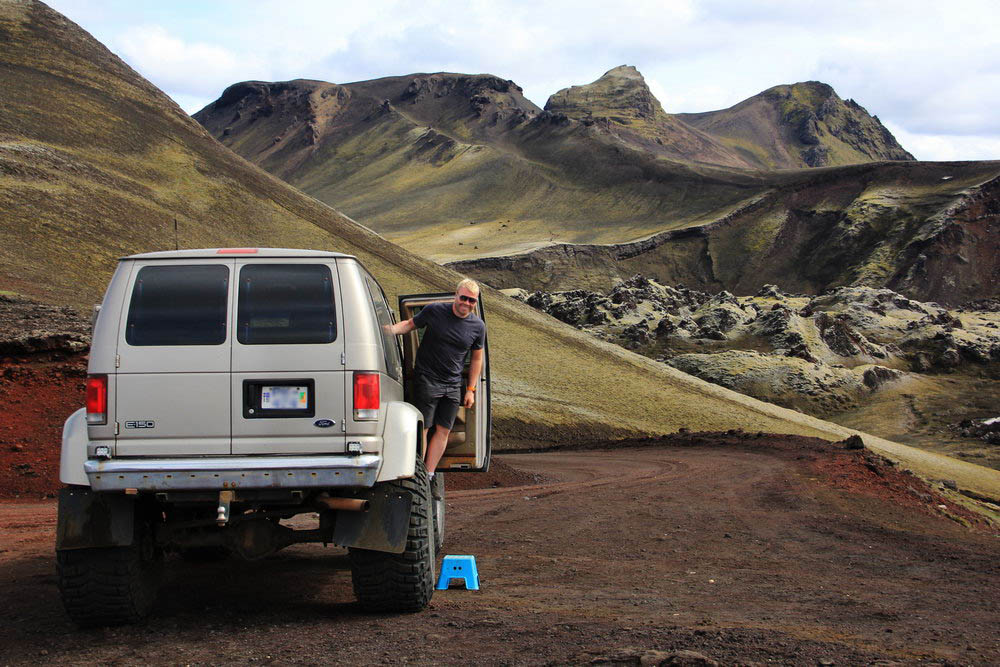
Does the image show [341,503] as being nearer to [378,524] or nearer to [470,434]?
[378,524]

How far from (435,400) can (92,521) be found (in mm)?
2837

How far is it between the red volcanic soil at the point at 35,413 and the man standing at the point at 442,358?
34.8 ft

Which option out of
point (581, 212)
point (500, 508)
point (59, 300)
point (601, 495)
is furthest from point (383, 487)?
point (581, 212)

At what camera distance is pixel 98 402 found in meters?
6.65

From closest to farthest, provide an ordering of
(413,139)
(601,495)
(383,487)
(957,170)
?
(383,487), (601,495), (957,170), (413,139)

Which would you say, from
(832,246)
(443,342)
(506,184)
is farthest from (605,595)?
(506,184)

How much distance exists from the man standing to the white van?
105 cm

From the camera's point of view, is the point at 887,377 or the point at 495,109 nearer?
the point at 887,377

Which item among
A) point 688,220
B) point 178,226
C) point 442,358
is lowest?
point 442,358

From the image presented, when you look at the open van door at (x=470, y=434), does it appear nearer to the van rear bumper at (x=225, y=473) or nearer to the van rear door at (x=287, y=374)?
the van rear door at (x=287, y=374)

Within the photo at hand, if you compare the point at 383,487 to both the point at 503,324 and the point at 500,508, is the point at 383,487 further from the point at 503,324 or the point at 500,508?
the point at 503,324

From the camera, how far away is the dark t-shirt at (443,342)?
27.5 ft

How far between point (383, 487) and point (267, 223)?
39828mm

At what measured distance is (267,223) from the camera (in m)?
45.3
